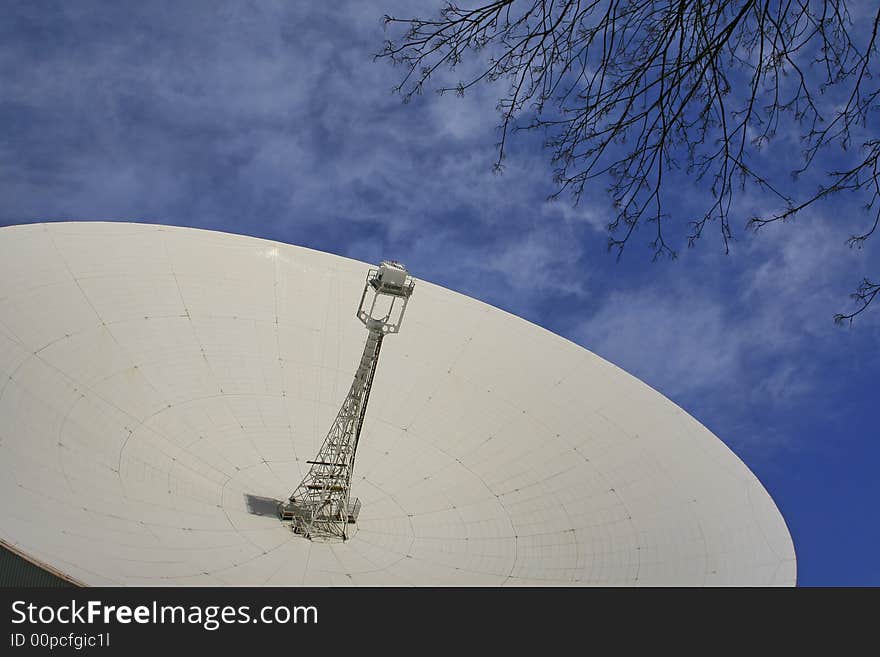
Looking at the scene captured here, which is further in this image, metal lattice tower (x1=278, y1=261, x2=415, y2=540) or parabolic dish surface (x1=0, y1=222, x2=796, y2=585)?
metal lattice tower (x1=278, y1=261, x2=415, y2=540)

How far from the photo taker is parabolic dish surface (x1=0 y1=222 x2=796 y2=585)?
1720 centimetres

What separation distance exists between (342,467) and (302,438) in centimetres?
297

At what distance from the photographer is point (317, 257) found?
1135 inches

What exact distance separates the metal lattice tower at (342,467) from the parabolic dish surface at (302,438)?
0.57 meters

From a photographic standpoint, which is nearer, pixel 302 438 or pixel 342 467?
pixel 342 467

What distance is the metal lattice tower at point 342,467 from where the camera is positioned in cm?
2038

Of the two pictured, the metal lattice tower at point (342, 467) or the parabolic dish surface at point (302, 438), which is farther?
the metal lattice tower at point (342, 467)

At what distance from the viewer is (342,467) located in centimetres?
2069

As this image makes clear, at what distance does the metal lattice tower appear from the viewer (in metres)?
20.4

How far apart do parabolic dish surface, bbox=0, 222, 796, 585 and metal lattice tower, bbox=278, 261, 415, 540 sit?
1.88ft

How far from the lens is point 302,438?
23297 mm

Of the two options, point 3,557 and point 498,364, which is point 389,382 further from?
point 3,557

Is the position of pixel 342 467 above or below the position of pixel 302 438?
below

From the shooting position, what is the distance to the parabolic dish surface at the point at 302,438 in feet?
56.4
